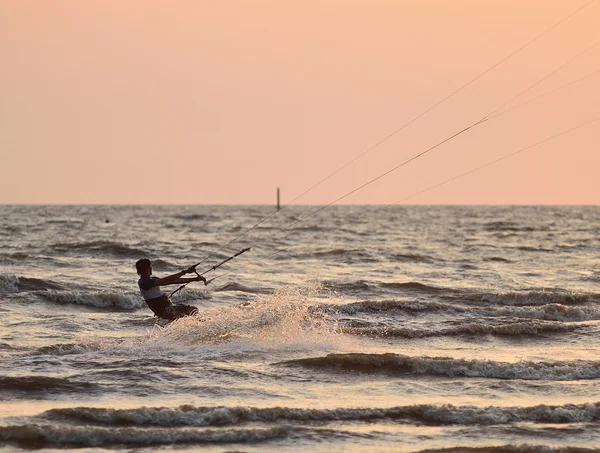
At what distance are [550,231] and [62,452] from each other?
5371cm

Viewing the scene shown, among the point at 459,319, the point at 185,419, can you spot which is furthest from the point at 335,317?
the point at 185,419

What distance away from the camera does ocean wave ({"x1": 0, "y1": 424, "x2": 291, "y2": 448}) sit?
33.8 feet

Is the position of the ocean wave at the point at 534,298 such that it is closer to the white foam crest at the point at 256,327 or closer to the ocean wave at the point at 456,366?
the white foam crest at the point at 256,327

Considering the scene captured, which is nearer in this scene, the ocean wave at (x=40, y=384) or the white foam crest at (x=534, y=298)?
the ocean wave at (x=40, y=384)

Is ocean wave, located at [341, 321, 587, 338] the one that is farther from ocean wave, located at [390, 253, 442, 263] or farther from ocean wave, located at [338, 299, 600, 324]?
ocean wave, located at [390, 253, 442, 263]

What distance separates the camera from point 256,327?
16.5m

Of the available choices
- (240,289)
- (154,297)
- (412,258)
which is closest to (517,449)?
(154,297)

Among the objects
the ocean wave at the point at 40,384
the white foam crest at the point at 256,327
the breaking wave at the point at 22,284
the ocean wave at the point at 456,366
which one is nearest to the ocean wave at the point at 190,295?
the breaking wave at the point at 22,284

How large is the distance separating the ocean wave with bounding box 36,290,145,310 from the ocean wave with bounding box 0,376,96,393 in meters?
8.78

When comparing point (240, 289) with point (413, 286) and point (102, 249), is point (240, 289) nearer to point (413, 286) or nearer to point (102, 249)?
point (413, 286)

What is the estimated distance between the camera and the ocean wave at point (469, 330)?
17.6m

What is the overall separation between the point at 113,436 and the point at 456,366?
5428 mm

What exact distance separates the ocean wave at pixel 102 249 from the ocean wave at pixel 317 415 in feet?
80.7

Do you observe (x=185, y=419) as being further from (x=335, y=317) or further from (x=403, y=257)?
(x=403, y=257)
